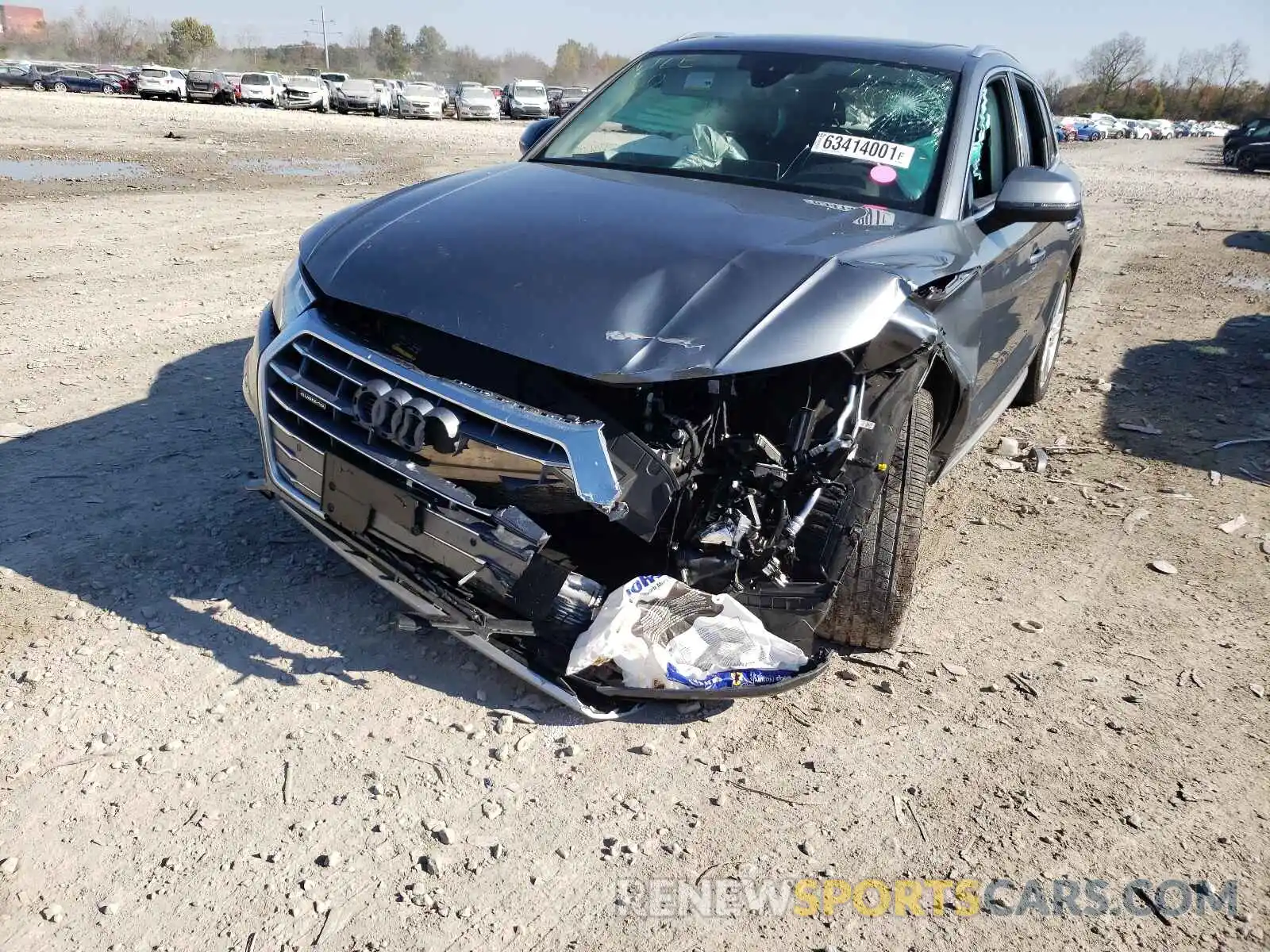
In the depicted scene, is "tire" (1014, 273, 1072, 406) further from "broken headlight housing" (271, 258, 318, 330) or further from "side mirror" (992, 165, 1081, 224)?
"broken headlight housing" (271, 258, 318, 330)

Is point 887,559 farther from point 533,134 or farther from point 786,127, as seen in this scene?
point 533,134

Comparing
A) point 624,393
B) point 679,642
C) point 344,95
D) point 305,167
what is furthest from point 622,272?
point 344,95

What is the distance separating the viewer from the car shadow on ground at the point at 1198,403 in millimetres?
5445

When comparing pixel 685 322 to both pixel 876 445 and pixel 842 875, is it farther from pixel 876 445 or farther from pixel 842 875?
pixel 842 875

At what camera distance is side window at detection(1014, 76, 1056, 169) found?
15.6ft

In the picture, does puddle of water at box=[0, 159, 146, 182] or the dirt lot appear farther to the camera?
puddle of water at box=[0, 159, 146, 182]

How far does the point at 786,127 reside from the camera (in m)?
3.86

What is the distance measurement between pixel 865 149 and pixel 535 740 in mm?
2325

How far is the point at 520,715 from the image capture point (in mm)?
2941

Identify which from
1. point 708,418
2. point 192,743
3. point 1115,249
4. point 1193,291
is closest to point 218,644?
point 192,743

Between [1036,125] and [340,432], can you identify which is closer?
[340,432]

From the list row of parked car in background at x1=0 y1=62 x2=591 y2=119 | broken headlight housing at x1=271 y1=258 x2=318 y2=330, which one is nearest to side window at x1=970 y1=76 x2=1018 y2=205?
broken headlight housing at x1=271 y1=258 x2=318 y2=330

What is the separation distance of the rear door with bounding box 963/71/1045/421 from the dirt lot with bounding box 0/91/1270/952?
0.66m

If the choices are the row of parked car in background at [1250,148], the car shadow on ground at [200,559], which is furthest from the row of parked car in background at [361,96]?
the car shadow on ground at [200,559]
